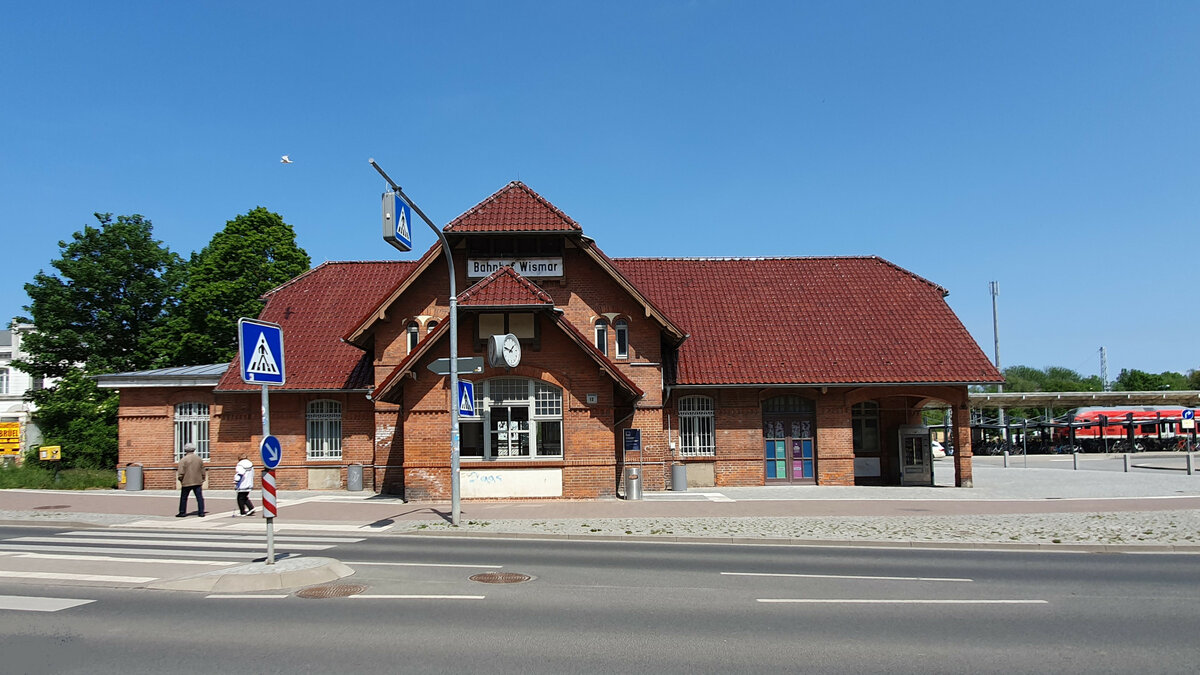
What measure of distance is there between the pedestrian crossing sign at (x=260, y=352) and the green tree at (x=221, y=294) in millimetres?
26977

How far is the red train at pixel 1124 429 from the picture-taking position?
52.2 m

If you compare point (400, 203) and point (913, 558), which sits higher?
point (400, 203)

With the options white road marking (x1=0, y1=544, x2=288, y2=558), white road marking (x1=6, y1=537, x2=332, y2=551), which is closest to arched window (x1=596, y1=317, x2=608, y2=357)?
white road marking (x1=6, y1=537, x2=332, y2=551)

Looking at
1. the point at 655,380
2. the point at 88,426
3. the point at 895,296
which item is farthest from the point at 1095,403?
the point at 88,426

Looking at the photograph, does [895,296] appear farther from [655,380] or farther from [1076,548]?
[1076,548]

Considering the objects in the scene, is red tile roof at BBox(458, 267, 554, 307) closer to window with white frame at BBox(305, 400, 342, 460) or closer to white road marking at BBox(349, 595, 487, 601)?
window with white frame at BBox(305, 400, 342, 460)

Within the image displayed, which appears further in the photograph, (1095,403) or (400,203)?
(1095,403)

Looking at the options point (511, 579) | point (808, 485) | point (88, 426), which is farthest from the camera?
point (88, 426)

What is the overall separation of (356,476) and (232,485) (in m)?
4.51

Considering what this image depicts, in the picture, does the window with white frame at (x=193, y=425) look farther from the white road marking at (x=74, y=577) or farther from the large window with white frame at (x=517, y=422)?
the white road marking at (x=74, y=577)

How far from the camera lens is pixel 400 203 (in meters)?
15.2

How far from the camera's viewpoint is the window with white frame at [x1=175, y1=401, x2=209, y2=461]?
88.3ft

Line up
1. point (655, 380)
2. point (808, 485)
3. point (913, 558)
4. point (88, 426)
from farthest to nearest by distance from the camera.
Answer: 1. point (88, 426)
2. point (808, 485)
3. point (655, 380)
4. point (913, 558)

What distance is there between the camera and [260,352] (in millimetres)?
11008
